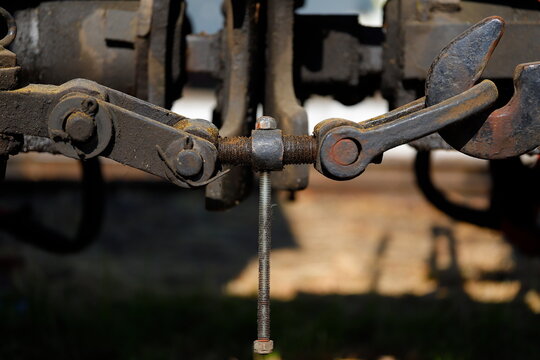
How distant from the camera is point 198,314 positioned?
10.9ft

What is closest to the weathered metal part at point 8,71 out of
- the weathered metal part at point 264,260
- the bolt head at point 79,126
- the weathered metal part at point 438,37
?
the bolt head at point 79,126

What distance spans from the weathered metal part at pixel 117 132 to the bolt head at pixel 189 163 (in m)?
0.01

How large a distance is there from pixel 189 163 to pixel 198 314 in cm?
197

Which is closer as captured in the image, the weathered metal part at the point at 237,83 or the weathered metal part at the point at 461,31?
the weathered metal part at the point at 461,31

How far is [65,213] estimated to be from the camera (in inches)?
213

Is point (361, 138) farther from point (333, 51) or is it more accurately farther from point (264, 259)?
point (333, 51)

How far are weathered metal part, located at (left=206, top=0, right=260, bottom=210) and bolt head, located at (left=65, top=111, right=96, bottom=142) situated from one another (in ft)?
1.53

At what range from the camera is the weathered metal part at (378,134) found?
145 cm

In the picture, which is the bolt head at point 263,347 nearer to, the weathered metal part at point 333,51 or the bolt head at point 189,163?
the bolt head at point 189,163

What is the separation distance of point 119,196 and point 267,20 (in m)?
4.23

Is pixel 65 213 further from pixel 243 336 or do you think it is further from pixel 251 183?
pixel 251 183

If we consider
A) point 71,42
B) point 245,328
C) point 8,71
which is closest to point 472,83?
point 8,71

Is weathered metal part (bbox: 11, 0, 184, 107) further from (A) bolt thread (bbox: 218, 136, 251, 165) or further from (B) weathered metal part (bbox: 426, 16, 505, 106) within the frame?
(B) weathered metal part (bbox: 426, 16, 505, 106)

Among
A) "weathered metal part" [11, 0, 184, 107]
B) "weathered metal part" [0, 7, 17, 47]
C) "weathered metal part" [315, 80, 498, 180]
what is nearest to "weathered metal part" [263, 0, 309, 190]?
"weathered metal part" [11, 0, 184, 107]
